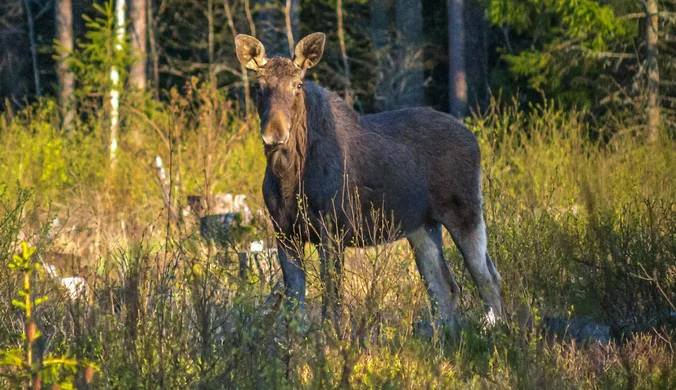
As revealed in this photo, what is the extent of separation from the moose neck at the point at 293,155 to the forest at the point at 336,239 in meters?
0.39

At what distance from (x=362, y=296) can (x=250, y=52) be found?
1.84 metres

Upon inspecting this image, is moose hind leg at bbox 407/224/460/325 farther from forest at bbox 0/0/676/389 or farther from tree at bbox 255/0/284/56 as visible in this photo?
tree at bbox 255/0/284/56

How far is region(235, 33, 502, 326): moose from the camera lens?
6973 mm

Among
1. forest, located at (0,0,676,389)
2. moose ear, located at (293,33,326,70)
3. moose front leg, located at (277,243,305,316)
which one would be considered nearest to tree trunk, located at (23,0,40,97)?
forest, located at (0,0,676,389)

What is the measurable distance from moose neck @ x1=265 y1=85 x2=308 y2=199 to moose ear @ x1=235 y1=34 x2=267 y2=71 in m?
0.37

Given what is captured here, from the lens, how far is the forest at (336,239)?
512cm

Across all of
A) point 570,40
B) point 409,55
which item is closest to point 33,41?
point 409,55

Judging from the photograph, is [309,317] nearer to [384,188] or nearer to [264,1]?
[384,188]

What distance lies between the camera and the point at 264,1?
24.0 m

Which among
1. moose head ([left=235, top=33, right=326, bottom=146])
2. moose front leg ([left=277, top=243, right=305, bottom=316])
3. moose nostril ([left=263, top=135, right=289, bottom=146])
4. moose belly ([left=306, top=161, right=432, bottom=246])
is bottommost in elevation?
moose front leg ([left=277, top=243, right=305, bottom=316])

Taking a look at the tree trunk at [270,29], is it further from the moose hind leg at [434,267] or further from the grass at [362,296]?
the moose hind leg at [434,267]

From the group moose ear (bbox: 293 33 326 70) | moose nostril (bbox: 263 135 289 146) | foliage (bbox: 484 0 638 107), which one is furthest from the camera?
foliage (bbox: 484 0 638 107)

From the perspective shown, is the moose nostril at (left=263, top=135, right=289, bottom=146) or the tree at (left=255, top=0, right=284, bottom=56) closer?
the moose nostril at (left=263, top=135, right=289, bottom=146)

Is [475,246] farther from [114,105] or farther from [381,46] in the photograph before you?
[381,46]
